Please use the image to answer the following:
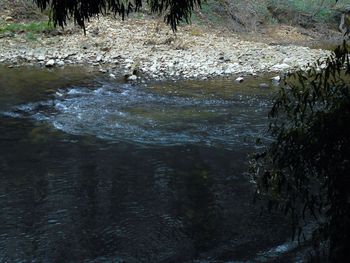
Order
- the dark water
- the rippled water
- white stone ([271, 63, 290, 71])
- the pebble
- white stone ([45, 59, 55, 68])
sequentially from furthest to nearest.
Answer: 1. white stone ([271, 63, 290, 71])
2. white stone ([45, 59, 55, 68])
3. the pebble
4. the rippled water
5. the dark water

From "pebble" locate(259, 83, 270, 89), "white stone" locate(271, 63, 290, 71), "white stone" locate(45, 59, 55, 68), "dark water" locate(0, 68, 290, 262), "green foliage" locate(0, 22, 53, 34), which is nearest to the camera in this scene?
"dark water" locate(0, 68, 290, 262)

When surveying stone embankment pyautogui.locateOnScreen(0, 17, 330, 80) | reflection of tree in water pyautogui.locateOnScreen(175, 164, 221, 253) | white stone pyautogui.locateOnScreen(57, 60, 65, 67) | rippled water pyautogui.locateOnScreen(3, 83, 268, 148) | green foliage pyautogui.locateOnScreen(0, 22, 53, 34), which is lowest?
reflection of tree in water pyautogui.locateOnScreen(175, 164, 221, 253)

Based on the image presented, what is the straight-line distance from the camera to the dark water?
4.58 metres

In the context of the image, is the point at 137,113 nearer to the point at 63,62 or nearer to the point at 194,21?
the point at 63,62

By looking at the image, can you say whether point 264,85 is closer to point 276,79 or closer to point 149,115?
point 276,79

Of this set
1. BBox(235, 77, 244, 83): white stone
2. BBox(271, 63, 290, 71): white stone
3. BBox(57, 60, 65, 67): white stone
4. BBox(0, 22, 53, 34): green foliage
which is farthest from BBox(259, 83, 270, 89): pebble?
BBox(0, 22, 53, 34): green foliage

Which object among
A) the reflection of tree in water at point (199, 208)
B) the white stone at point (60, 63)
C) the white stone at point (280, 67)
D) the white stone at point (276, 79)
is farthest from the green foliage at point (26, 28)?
the reflection of tree in water at point (199, 208)

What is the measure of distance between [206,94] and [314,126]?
7.76 meters

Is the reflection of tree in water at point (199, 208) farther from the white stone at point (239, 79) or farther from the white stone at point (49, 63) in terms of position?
the white stone at point (49, 63)

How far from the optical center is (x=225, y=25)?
18.7 meters

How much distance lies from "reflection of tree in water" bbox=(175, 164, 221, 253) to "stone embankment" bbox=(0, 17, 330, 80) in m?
6.32

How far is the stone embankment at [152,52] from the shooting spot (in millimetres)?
13125

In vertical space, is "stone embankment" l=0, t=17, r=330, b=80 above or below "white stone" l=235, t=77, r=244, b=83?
above

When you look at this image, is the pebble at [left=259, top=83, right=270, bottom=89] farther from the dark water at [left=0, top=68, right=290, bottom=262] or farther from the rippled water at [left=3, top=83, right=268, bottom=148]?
the rippled water at [left=3, top=83, right=268, bottom=148]
